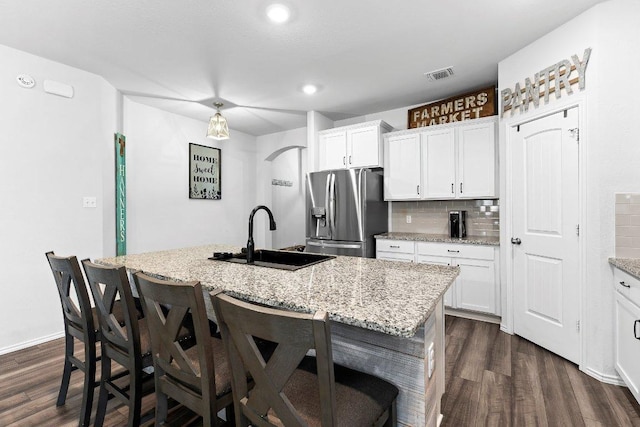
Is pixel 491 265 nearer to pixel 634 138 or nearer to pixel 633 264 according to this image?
Answer: pixel 633 264

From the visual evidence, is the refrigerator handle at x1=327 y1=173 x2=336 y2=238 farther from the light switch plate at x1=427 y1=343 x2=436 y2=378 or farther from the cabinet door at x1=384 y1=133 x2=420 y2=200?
the light switch plate at x1=427 y1=343 x2=436 y2=378

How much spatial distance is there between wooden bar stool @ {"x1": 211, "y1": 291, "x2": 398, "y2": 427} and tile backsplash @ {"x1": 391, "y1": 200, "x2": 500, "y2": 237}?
3132mm

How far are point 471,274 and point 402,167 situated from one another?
1.52 m

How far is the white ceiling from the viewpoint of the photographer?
2174mm

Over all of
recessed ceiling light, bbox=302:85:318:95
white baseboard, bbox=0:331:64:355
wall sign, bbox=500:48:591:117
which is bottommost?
white baseboard, bbox=0:331:64:355

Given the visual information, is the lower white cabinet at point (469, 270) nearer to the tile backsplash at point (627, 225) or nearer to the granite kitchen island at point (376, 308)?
the tile backsplash at point (627, 225)

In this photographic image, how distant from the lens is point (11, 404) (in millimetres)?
1944

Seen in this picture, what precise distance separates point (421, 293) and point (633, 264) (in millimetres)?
1771

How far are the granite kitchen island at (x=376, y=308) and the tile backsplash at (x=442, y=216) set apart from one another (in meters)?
2.39

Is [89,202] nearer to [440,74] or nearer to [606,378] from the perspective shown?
[440,74]

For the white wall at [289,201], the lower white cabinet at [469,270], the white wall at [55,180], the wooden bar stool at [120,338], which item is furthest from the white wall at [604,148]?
the white wall at [289,201]

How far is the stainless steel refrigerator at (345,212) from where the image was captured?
3824 mm

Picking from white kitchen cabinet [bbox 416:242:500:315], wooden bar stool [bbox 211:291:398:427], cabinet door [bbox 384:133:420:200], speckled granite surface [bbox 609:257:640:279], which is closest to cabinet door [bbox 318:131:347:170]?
cabinet door [bbox 384:133:420:200]

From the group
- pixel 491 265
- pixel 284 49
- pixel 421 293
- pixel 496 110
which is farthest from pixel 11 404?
pixel 496 110
